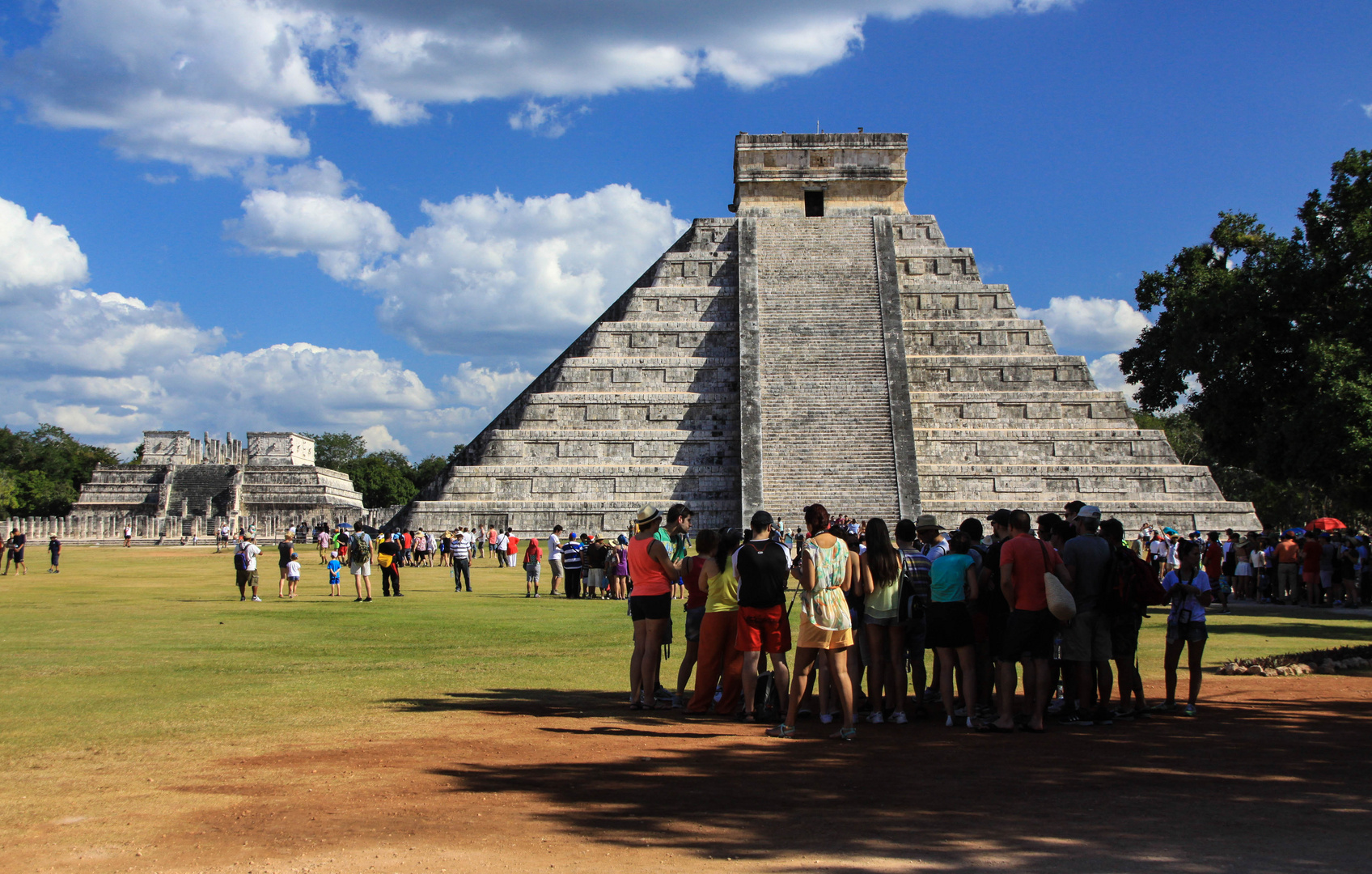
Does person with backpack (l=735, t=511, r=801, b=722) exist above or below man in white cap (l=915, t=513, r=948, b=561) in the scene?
below

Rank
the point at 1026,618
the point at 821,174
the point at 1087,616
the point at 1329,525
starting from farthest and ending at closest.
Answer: the point at 821,174, the point at 1329,525, the point at 1087,616, the point at 1026,618

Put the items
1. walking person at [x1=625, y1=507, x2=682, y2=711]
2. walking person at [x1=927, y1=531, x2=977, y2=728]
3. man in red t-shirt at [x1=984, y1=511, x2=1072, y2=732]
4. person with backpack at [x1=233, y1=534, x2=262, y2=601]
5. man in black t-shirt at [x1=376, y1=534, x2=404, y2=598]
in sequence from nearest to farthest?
man in red t-shirt at [x1=984, y1=511, x2=1072, y2=732] < walking person at [x1=927, y1=531, x2=977, y2=728] < walking person at [x1=625, y1=507, x2=682, y2=711] < person with backpack at [x1=233, y1=534, x2=262, y2=601] < man in black t-shirt at [x1=376, y1=534, x2=404, y2=598]

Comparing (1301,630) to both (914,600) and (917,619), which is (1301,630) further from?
(914,600)

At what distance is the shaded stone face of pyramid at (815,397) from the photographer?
1218 inches

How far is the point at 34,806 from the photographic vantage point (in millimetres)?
5512

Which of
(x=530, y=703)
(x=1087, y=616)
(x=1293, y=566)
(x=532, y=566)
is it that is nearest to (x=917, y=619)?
(x=1087, y=616)

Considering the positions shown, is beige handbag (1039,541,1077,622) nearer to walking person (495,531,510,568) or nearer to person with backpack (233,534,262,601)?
person with backpack (233,534,262,601)

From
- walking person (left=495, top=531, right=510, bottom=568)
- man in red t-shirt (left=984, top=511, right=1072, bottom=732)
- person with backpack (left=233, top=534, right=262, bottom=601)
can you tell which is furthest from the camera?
walking person (left=495, top=531, right=510, bottom=568)

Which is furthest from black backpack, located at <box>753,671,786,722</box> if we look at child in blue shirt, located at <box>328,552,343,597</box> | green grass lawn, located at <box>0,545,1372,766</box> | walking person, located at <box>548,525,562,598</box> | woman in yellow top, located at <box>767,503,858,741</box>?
child in blue shirt, located at <box>328,552,343,597</box>

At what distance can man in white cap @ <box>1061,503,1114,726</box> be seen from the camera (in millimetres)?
7707

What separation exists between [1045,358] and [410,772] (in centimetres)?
3137

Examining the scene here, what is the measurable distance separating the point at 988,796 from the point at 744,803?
1342 millimetres

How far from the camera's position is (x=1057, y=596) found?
7324mm

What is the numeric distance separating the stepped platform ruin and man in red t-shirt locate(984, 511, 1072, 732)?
44749 millimetres
